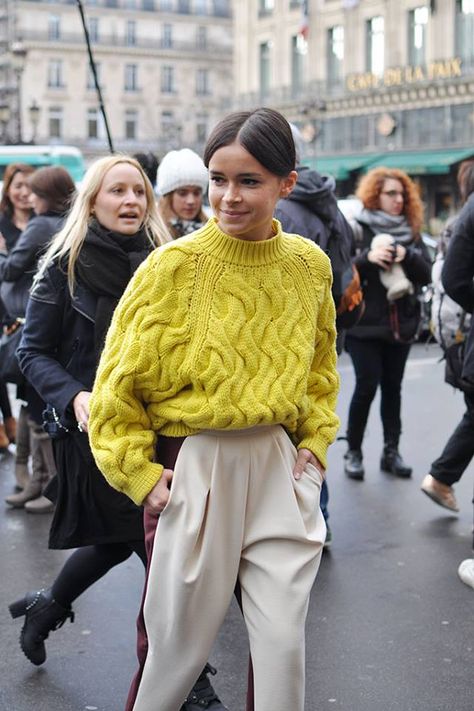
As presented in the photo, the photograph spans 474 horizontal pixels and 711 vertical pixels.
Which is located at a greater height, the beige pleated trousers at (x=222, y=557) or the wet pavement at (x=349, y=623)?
the beige pleated trousers at (x=222, y=557)

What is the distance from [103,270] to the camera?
421cm

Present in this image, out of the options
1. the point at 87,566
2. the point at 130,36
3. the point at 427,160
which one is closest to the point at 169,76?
the point at 130,36

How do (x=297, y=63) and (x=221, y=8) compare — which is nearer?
(x=297, y=63)

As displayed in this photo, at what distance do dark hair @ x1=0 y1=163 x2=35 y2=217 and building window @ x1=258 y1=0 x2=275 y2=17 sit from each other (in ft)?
160

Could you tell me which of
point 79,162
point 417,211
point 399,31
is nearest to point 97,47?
point 399,31

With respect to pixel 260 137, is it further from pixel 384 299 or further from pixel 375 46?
pixel 375 46

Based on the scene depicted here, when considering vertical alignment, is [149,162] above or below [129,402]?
above

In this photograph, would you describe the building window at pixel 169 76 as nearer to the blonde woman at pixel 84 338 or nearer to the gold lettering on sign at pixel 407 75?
the gold lettering on sign at pixel 407 75

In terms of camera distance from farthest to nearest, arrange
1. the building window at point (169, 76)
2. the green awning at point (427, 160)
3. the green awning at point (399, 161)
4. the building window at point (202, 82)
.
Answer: the building window at point (202, 82), the building window at point (169, 76), the green awning at point (399, 161), the green awning at point (427, 160)

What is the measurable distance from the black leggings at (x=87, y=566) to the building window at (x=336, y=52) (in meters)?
47.7

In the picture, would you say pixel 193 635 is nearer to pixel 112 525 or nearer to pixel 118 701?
pixel 112 525

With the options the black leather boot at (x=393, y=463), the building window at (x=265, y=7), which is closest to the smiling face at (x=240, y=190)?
the black leather boot at (x=393, y=463)

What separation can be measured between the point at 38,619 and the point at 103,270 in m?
1.32

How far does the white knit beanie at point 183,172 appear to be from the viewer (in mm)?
6344
